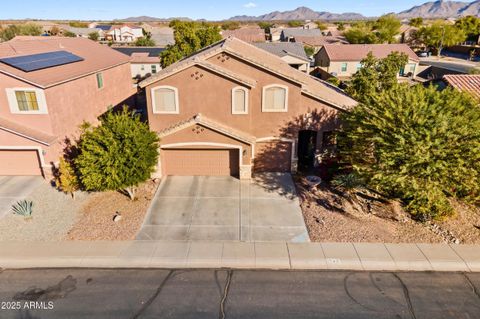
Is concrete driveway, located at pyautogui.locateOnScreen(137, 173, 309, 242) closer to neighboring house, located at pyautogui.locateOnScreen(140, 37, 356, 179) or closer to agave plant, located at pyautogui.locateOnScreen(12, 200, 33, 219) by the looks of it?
neighboring house, located at pyautogui.locateOnScreen(140, 37, 356, 179)

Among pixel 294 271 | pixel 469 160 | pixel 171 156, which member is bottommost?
pixel 294 271

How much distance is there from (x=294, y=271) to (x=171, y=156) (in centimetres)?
→ 1107

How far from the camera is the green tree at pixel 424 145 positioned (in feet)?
46.5

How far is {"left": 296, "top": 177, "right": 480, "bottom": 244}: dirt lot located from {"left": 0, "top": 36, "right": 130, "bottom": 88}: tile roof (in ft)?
55.1

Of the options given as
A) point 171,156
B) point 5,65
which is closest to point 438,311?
point 171,156

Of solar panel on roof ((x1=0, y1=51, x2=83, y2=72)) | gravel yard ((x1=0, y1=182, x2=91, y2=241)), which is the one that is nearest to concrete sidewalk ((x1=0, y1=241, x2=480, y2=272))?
gravel yard ((x1=0, y1=182, x2=91, y2=241))

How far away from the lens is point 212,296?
12.0 metres

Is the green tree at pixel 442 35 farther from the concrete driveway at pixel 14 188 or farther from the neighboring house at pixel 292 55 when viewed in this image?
the concrete driveway at pixel 14 188

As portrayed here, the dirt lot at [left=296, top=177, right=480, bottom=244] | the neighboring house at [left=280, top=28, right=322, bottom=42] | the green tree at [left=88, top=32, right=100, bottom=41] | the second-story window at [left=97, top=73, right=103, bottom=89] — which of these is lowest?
the dirt lot at [left=296, top=177, right=480, bottom=244]

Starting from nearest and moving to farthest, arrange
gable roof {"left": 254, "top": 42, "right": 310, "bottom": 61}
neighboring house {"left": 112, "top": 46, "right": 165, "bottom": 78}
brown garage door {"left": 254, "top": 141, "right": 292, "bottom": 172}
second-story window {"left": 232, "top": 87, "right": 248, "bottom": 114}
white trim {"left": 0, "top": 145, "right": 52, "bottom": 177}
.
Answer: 1. second-story window {"left": 232, "top": 87, "right": 248, "bottom": 114}
2. white trim {"left": 0, "top": 145, "right": 52, "bottom": 177}
3. brown garage door {"left": 254, "top": 141, "right": 292, "bottom": 172}
4. neighboring house {"left": 112, "top": 46, "right": 165, "bottom": 78}
5. gable roof {"left": 254, "top": 42, "right": 310, "bottom": 61}

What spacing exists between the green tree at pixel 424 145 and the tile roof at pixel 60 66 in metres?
18.2

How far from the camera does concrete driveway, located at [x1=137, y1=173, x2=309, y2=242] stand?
15.8 m

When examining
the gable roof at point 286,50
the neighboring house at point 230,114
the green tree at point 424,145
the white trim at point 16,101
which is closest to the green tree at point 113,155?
the neighboring house at point 230,114

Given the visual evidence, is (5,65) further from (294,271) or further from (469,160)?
(469,160)
